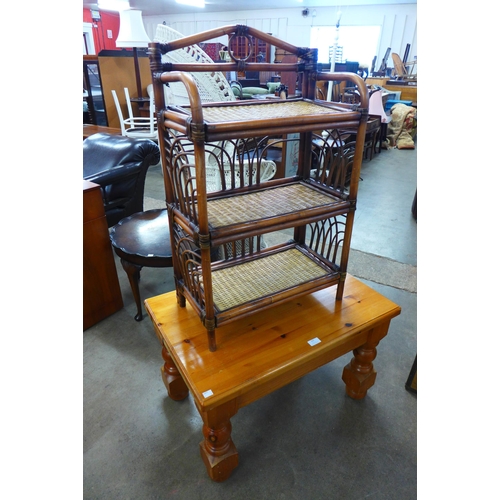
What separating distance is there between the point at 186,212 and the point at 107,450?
1.01 m

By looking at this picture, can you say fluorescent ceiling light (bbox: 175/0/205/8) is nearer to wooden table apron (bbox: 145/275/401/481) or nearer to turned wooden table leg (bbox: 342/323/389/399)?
wooden table apron (bbox: 145/275/401/481)

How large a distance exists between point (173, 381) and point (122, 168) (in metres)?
1.50

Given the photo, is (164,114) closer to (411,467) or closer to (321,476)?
(321,476)

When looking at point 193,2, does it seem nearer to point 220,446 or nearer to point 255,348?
point 255,348

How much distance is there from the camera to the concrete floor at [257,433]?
1.23 m

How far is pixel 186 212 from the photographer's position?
3.48 ft

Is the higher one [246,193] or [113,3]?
[113,3]

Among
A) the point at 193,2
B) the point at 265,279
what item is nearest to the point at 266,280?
the point at 265,279

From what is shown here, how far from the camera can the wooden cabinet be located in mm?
1783

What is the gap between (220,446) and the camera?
1170 millimetres

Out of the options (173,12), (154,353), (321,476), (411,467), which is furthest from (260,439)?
(173,12)

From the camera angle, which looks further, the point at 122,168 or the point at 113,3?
the point at 113,3

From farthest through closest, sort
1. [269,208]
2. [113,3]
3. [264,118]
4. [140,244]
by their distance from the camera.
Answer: [113,3] → [140,244] → [269,208] → [264,118]

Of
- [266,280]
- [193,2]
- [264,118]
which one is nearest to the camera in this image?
[264,118]
